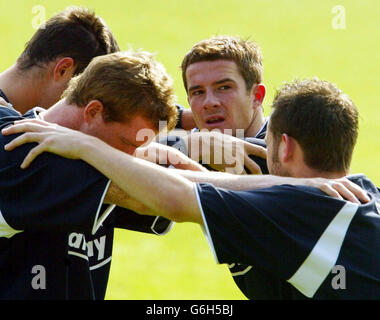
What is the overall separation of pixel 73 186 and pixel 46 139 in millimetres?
239

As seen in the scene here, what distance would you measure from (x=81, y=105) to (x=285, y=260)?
1.16 meters

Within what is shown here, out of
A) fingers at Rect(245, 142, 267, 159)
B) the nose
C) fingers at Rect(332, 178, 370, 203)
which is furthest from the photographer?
the nose

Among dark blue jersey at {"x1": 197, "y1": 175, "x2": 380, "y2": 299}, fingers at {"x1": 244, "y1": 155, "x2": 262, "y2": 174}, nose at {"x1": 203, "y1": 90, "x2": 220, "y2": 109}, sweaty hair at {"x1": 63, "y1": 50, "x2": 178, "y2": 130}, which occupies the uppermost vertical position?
nose at {"x1": 203, "y1": 90, "x2": 220, "y2": 109}

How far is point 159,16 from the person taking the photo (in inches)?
687

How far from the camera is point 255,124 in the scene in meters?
5.09

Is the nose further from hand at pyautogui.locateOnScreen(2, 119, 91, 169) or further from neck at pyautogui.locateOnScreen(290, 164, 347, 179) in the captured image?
hand at pyautogui.locateOnScreen(2, 119, 91, 169)

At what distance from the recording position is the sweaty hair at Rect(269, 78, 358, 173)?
355cm

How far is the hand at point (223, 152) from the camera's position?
426 cm

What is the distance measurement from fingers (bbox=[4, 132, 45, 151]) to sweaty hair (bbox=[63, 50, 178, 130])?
353 mm

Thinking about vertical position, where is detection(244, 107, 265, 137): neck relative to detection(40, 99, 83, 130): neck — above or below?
above

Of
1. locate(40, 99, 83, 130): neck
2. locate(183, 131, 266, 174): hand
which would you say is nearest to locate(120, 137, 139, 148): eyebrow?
locate(40, 99, 83, 130): neck

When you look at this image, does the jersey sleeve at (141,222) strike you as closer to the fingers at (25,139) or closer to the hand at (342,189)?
the fingers at (25,139)

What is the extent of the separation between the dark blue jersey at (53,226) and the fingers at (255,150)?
24.6 inches

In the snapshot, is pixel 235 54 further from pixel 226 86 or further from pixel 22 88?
pixel 22 88
